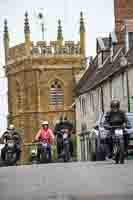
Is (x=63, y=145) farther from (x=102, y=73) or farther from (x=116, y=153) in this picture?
(x=102, y=73)

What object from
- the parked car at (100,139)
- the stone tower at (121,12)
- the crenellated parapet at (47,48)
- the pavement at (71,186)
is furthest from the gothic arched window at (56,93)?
the pavement at (71,186)

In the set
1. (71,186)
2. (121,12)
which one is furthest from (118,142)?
(121,12)

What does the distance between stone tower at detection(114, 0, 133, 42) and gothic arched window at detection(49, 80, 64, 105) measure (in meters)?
53.5

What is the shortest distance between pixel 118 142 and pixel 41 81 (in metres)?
88.1

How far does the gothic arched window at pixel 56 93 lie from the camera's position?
363 feet

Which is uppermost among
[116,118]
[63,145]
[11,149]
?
[116,118]

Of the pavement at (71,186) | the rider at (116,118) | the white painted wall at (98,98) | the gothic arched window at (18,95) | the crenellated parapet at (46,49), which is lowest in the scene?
the pavement at (71,186)

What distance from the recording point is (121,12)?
57.1 meters

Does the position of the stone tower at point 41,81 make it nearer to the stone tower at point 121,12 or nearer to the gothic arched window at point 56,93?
the gothic arched window at point 56,93

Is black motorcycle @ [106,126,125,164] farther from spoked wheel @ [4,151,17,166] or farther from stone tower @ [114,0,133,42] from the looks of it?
stone tower @ [114,0,133,42]

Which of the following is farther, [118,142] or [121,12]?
[121,12]

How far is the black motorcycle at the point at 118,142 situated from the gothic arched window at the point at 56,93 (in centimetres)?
8714

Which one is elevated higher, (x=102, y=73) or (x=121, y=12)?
(x=121, y=12)

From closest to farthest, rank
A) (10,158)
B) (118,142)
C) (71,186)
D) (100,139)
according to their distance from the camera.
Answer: (71,186), (118,142), (100,139), (10,158)
